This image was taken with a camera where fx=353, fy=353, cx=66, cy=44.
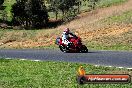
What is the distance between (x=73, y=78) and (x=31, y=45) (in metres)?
24.4

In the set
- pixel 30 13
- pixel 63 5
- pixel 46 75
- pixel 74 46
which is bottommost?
pixel 30 13

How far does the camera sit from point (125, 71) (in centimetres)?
1877

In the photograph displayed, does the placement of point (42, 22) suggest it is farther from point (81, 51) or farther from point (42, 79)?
point (42, 79)

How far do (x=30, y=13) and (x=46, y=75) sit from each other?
7241 cm

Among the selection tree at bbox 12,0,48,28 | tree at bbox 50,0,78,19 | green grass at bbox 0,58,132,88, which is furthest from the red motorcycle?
tree at bbox 50,0,78,19

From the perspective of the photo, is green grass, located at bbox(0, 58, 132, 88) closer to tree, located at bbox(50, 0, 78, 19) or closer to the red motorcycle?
the red motorcycle

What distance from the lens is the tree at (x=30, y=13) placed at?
89.6 m

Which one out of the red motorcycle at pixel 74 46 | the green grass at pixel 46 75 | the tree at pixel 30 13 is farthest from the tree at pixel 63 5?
the green grass at pixel 46 75

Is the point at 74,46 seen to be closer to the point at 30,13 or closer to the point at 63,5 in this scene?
the point at 30,13

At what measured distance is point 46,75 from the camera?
60.8 ft

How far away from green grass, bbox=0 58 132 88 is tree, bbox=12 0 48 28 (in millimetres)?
67135

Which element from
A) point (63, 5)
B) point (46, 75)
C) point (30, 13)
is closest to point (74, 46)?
point (46, 75)

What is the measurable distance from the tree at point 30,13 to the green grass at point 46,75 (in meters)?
67.1

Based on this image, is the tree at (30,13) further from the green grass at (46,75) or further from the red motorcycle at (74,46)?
the green grass at (46,75)
